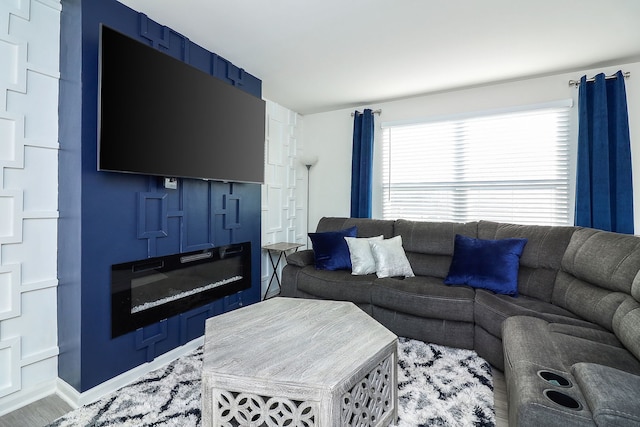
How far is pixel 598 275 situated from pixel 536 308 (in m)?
0.41

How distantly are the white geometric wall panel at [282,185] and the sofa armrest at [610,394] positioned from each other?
3068 mm

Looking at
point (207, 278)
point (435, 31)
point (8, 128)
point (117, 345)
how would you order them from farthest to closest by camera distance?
point (207, 278)
point (435, 31)
point (117, 345)
point (8, 128)

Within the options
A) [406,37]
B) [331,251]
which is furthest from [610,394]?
[406,37]

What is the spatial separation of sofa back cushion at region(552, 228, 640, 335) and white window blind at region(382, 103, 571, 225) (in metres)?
0.87

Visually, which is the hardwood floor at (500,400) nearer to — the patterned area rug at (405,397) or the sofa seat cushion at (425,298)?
the patterned area rug at (405,397)

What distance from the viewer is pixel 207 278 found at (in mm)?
2715

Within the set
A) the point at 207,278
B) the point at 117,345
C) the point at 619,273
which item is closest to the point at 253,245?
the point at 207,278

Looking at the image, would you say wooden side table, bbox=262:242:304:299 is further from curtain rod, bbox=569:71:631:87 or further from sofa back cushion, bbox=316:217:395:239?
curtain rod, bbox=569:71:631:87

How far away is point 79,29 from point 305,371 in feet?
7.29

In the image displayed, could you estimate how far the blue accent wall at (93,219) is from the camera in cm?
183

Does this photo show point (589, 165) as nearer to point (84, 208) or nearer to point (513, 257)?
point (513, 257)

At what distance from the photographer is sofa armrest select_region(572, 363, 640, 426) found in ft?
3.20

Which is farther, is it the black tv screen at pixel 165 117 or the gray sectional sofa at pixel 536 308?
the black tv screen at pixel 165 117

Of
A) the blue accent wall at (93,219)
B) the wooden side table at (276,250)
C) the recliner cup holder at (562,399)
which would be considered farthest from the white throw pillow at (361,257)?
the recliner cup holder at (562,399)
